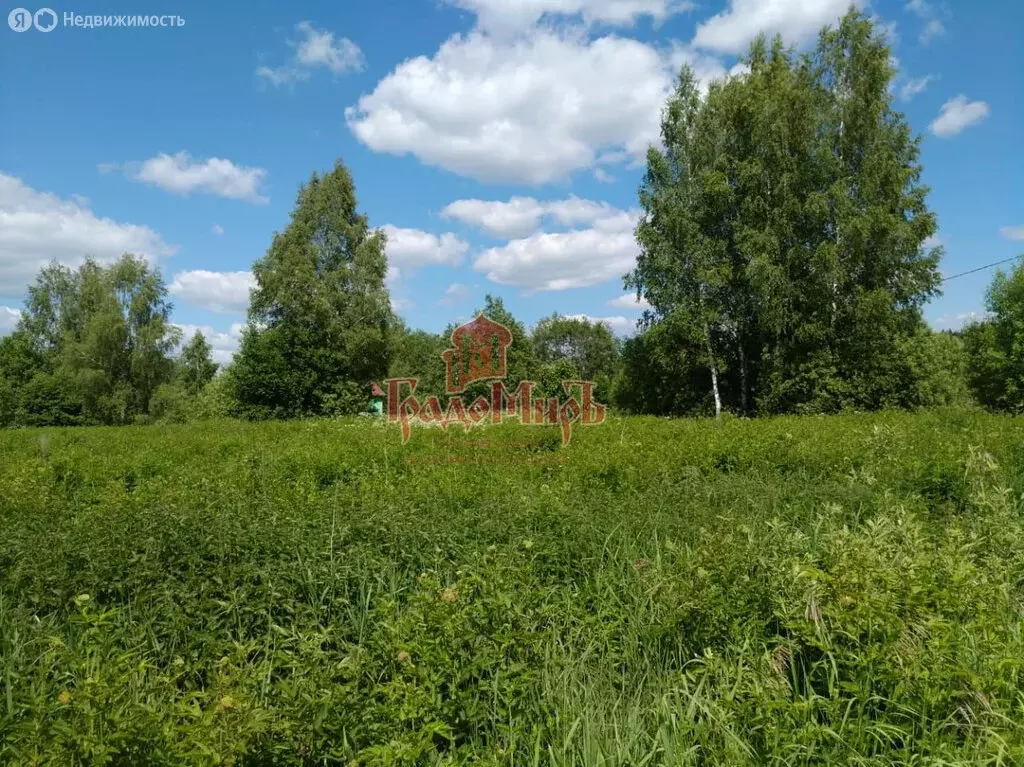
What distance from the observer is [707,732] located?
2.44 m

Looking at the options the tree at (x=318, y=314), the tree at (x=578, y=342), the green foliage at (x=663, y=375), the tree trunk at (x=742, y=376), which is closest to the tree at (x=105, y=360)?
the tree at (x=318, y=314)

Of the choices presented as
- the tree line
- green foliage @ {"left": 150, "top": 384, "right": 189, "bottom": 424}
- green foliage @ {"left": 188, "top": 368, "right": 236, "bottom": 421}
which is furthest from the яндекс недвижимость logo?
green foliage @ {"left": 150, "top": 384, "right": 189, "bottom": 424}

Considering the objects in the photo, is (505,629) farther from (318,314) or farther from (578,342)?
(578,342)

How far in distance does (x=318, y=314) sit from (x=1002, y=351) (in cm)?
3538

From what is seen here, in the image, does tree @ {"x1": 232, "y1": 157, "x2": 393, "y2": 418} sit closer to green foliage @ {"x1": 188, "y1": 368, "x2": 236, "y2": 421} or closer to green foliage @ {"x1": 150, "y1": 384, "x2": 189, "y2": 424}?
green foliage @ {"x1": 188, "y1": 368, "x2": 236, "y2": 421}

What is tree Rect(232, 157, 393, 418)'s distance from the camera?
90.8 ft

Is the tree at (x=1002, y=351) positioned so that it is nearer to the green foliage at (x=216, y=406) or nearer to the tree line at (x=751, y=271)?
the tree line at (x=751, y=271)

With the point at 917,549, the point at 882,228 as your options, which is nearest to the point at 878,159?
the point at 882,228

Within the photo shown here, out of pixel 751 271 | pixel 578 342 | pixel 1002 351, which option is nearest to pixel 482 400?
pixel 751 271

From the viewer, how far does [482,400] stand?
17.0 m

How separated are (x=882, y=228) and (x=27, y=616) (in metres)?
22.9

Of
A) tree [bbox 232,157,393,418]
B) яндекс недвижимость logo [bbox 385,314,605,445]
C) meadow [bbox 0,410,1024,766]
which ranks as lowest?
meadow [bbox 0,410,1024,766]

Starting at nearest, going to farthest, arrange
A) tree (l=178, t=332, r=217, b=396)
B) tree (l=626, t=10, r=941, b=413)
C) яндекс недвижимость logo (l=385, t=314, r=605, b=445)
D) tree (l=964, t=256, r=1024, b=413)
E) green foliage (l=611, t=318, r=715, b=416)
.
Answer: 1. яндекс недвижимость logo (l=385, t=314, r=605, b=445)
2. tree (l=626, t=10, r=941, b=413)
3. green foliage (l=611, t=318, r=715, b=416)
4. tree (l=964, t=256, r=1024, b=413)
5. tree (l=178, t=332, r=217, b=396)

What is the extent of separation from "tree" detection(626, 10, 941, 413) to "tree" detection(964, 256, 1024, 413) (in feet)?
47.7
